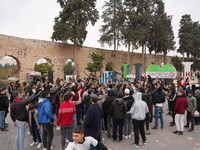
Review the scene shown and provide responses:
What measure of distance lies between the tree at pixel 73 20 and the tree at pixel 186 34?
19.3m

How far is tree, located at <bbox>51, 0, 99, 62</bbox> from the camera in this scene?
18.1 meters

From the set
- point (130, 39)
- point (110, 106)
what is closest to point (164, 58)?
point (130, 39)

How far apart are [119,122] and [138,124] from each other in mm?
515

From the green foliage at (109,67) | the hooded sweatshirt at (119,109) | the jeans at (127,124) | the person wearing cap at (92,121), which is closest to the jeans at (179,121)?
the jeans at (127,124)

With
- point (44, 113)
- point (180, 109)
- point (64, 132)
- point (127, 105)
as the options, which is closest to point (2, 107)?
point (44, 113)

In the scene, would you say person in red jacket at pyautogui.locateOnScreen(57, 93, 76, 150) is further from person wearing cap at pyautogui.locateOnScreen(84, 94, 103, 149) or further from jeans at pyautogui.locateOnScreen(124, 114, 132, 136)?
jeans at pyautogui.locateOnScreen(124, 114, 132, 136)

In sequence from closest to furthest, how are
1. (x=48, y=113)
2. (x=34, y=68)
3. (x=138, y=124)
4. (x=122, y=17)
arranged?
(x=48, y=113) → (x=138, y=124) → (x=34, y=68) → (x=122, y=17)

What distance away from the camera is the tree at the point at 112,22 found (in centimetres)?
2258

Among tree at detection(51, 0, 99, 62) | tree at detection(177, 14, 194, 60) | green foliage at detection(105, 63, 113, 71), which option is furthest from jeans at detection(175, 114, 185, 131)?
tree at detection(177, 14, 194, 60)

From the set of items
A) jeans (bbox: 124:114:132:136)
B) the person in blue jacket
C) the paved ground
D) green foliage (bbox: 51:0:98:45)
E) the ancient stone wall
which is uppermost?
green foliage (bbox: 51:0:98:45)

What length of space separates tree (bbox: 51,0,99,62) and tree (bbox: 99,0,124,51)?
10.8 ft

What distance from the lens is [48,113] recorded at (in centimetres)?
352

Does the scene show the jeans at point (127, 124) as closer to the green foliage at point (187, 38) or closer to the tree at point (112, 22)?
the tree at point (112, 22)

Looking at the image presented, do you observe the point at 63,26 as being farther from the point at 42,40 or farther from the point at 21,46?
the point at 21,46
